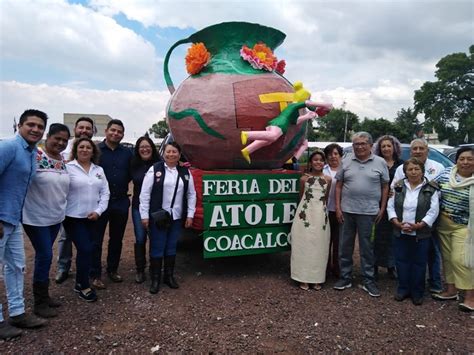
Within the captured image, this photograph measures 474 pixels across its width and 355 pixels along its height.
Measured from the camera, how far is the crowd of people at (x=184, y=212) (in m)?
2.75

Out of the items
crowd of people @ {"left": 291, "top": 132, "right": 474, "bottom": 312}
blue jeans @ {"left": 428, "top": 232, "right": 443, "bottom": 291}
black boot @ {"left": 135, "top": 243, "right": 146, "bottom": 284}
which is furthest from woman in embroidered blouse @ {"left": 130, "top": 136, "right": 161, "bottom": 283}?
blue jeans @ {"left": 428, "top": 232, "right": 443, "bottom": 291}

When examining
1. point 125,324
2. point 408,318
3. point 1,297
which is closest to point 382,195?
point 408,318

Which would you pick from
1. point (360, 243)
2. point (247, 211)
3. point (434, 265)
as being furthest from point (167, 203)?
point (434, 265)

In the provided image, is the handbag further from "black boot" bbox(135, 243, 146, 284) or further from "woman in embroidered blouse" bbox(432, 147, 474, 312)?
"woman in embroidered blouse" bbox(432, 147, 474, 312)

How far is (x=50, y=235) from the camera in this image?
2.85 meters

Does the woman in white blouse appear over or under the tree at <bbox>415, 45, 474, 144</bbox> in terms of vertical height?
under

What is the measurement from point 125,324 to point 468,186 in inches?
115

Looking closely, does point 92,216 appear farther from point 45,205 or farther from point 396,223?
point 396,223

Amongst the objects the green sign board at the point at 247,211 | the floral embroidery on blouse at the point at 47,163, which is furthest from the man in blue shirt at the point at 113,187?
the green sign board at the point at 247,211

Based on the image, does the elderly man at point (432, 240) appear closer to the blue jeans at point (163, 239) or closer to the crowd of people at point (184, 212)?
the crowd of people at point (184, 212)

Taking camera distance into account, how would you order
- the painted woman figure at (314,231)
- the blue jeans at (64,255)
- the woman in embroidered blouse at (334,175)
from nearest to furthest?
1. the painted woman figure at (314,231)
2. the blue jeans at (64,255)
3. the woman in embroidered blouse at (334,175)

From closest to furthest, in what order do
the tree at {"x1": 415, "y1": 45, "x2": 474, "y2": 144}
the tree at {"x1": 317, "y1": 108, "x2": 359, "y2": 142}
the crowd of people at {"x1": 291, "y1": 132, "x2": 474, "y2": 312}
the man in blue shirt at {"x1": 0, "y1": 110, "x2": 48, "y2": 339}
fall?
the man in blue shirt at {"x1": 0, "y1": 110, "x2": 48, "y2": 339}
the crowd of people at {"x1": 291, "y1": 132, "x2": 474, "y2": 312}
the tree at {"x1": 415, "y1": 45, "x2": 474, "y2": 144}
the tree at {"x1": 317, "y1": 108, "x2": 359, "y2": 142}

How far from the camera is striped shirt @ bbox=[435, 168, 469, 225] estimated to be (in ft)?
10.2

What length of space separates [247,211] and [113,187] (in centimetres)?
129
